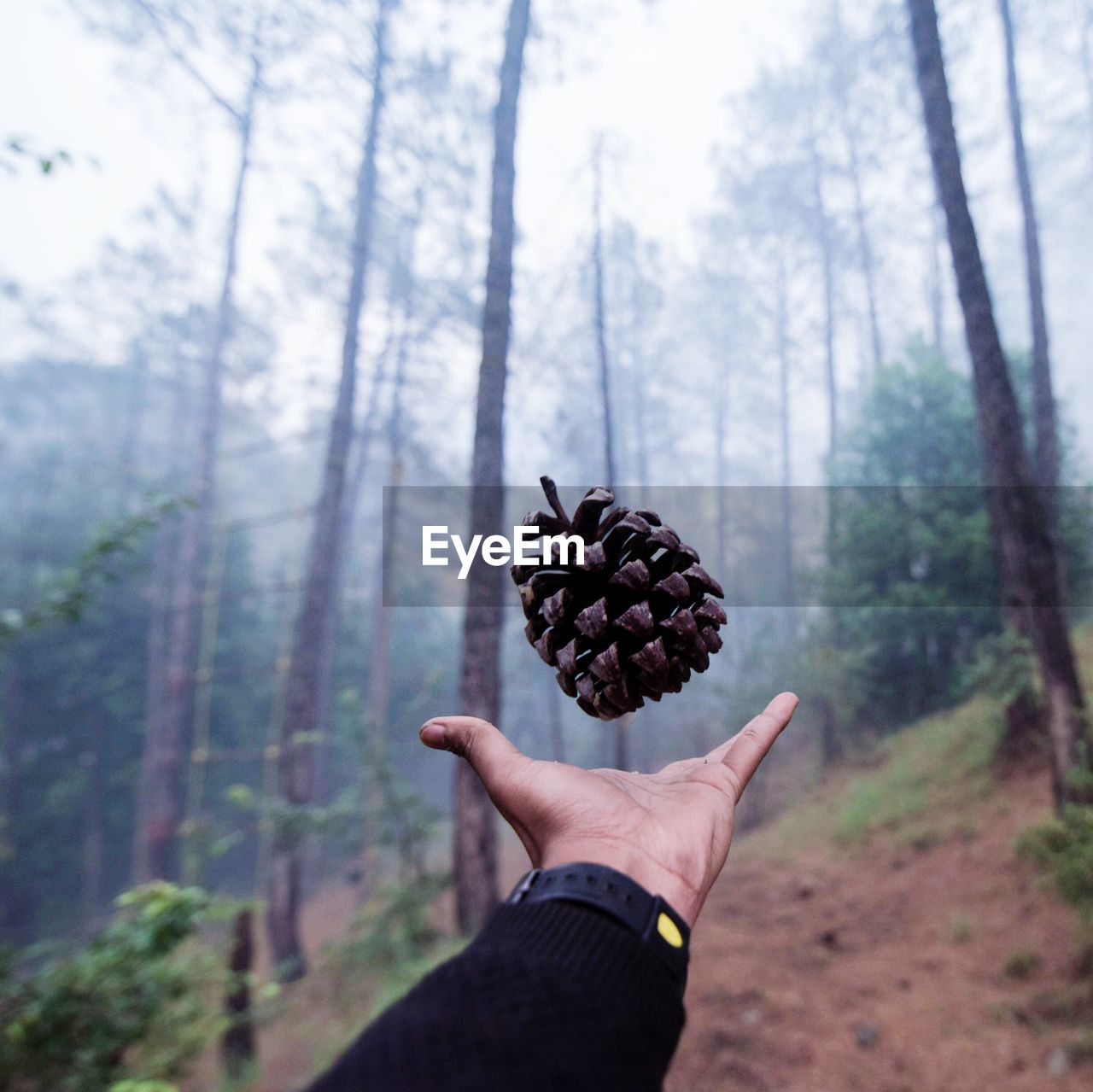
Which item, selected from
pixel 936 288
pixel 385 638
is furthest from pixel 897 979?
pixel 936 288

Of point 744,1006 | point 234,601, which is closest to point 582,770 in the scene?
point 744,1006

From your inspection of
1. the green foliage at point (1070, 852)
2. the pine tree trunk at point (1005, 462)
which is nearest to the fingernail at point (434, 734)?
the green foliage at point (1070, 852)

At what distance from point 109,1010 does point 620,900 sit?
3.09 metres

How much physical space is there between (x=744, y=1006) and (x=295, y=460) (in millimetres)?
29660

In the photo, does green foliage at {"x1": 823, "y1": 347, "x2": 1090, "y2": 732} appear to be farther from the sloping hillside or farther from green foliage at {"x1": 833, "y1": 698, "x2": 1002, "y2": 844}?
the sloping hillside

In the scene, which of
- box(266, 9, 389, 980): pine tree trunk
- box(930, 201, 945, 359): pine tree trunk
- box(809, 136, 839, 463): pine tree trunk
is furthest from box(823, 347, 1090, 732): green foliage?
box(930, 201, 945, 359): pine tree trunk

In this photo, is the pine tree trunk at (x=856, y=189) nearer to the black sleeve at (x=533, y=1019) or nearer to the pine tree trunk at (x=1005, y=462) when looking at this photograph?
the pine tree trunk at (x=1005, y=462)

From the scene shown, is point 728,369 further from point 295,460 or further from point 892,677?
point 295,460

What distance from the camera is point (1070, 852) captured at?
313cm

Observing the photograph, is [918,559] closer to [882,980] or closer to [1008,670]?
[1008,670]

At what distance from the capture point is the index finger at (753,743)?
1115 millimetres

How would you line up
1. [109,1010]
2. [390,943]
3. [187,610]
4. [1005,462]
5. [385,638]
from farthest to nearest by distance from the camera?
[187,610]
[385,638]
[390,943]
[1005,462]
[109,1010]

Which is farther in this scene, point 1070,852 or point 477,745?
point 1070,852

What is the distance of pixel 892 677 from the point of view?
7.43 metres
